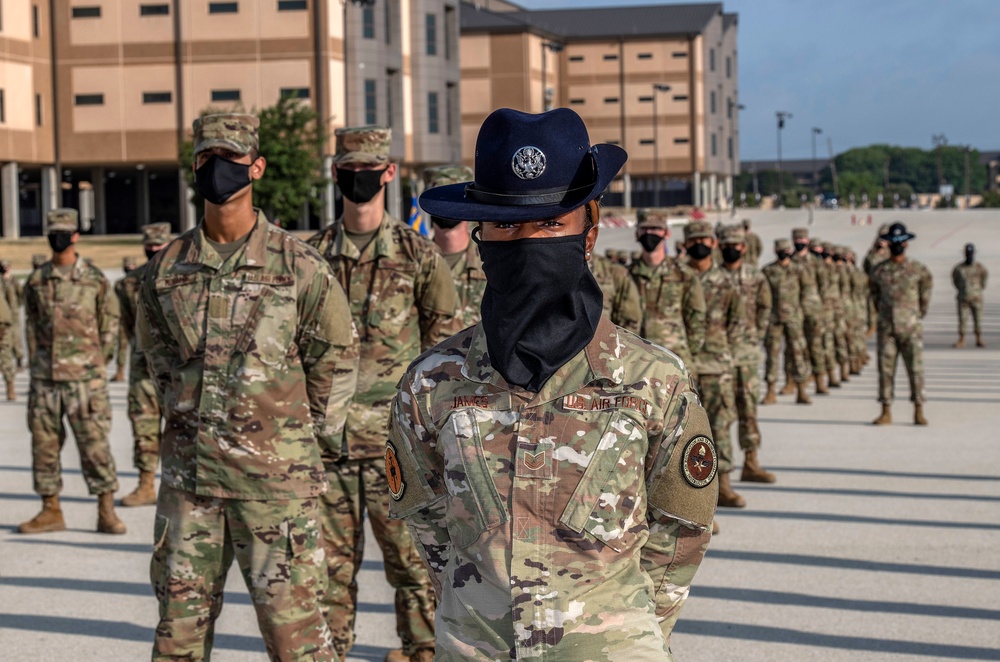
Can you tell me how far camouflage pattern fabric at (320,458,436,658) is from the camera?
6293mm

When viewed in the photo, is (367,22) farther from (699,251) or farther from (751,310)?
(699,251)

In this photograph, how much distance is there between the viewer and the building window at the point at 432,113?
244 feet

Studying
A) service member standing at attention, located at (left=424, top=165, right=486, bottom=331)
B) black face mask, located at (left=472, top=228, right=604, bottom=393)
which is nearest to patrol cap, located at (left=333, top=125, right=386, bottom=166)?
service member standing at attention, located at (left=424, top=165, right=486, bottom=331)

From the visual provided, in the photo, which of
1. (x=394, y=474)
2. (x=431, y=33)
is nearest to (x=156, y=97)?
(x=431, y=33)

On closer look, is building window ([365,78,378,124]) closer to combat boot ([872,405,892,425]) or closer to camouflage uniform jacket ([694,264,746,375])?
combat boot ([872,405,892,425])

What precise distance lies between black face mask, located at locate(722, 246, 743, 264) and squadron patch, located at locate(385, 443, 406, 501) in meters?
9.97

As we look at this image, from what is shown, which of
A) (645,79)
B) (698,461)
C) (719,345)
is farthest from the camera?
(645,79)

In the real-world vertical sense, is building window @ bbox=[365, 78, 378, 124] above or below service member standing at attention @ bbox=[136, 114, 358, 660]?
above

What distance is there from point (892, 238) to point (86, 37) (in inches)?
2252

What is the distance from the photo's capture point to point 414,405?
3.19 m

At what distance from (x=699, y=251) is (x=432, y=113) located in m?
63.6

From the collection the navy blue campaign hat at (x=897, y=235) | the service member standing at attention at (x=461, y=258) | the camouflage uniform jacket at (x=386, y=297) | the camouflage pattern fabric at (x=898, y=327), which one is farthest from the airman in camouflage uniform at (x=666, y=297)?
the navy blue campaign hat at (x=897, y=235)

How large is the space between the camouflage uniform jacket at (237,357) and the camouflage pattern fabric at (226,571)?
82mm

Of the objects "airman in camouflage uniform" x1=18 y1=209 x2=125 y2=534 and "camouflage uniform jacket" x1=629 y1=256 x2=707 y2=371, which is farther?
"camouflage uniform jacket" x1=629 y1=256 x2=707 y2=371
